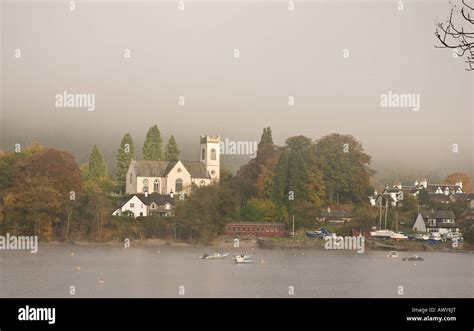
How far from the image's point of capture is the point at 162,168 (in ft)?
149

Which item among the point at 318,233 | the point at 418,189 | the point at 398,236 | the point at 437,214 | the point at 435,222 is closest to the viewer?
the point at 318,233

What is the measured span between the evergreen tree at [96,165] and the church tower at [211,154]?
24.4 feet

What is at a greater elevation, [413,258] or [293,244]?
[293,244]

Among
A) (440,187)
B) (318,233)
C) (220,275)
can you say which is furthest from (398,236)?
(220,275)

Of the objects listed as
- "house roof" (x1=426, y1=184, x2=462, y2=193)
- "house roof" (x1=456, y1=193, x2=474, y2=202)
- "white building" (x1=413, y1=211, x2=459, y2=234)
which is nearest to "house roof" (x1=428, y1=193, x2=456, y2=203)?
"house roof" (x1=456, y1=193, x2=474, y2=202)

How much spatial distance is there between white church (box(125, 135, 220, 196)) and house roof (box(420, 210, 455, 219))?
32.0ft

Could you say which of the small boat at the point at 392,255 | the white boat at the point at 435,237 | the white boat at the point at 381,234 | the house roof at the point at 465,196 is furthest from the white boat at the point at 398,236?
the house roof at the point at 465,196

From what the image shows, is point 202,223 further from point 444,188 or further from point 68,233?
point 444,188

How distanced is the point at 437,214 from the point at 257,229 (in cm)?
796

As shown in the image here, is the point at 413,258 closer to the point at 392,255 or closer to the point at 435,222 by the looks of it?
the point at 392,255

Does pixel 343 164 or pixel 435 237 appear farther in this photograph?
pixel 343 164

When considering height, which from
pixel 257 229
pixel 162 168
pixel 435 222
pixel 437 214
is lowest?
pixel 257 229

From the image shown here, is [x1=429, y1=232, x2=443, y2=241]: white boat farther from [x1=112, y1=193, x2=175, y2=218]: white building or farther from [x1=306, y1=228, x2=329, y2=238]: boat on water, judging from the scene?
[x1=112, y1=193, x2=175, y2=218]: white building

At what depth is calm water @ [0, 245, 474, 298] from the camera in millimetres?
21219
